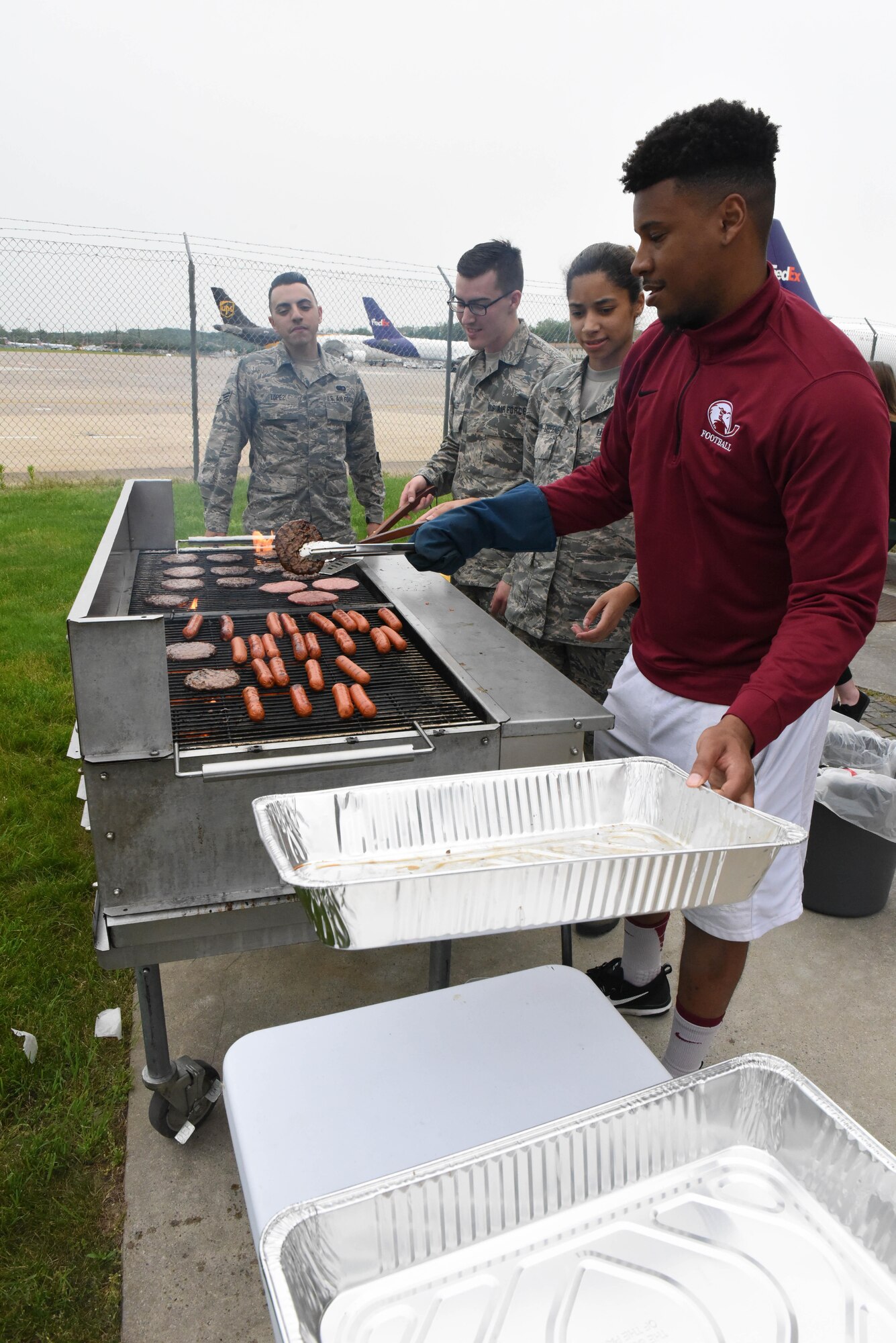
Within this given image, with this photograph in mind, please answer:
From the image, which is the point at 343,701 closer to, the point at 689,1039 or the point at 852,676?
the point at 689,1039

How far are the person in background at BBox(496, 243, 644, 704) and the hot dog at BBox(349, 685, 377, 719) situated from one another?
93cm

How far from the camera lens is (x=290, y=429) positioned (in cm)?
493

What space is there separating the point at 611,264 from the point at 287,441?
2.38m

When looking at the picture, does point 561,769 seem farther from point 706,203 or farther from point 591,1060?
point 706,203

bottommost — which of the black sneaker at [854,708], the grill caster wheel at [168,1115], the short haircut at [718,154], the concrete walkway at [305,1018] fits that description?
the concrete walkway at [305,1018]

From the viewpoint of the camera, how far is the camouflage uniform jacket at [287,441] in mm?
4824

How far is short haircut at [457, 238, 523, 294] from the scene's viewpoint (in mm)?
3949

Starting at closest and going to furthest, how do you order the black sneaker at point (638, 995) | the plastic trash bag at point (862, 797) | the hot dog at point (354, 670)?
1. the hot dog at point (354, 670)
2. the black sneaker at point (638, 995)
3. the plastic trash bag at point (862, 797)

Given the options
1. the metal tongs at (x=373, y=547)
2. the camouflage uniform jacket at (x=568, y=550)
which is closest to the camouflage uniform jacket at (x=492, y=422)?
the camouflage uniform jacket at (x=568, y=550)

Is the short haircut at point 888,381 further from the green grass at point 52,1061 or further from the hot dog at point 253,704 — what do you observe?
the green grass at point 52,1061

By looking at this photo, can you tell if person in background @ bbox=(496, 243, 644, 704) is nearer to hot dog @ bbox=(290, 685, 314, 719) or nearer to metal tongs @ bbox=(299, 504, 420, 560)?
metal tongs @ bbox=(299, 504, 420, 560)

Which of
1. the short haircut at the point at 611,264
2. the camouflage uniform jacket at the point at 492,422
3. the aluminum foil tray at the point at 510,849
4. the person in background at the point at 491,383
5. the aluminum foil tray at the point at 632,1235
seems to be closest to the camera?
the aluminum foil tray at the point at 632,1235

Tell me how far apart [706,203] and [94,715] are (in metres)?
1.65

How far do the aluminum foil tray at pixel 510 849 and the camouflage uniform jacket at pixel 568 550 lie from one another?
6.22 feet
